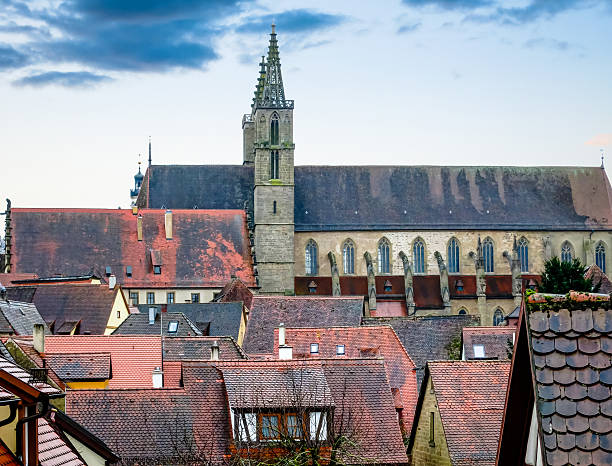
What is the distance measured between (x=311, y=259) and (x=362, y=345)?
153 feet

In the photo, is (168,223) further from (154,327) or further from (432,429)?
(432,429)

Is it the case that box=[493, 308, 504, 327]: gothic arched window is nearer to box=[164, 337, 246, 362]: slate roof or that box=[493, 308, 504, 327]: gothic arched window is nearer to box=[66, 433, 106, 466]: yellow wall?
box=[164, 337, 246, 362]: slate roof

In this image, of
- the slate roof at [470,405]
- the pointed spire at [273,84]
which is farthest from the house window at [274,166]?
the slate roof at [470,405]

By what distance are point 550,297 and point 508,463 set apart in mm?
1480

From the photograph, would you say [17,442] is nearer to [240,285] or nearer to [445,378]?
[445,378]

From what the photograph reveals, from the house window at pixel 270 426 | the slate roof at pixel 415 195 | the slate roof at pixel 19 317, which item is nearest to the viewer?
the house window at pixel 270 426

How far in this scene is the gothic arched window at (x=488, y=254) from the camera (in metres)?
87.1

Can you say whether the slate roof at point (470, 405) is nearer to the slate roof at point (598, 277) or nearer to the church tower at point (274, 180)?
the church tower at point (274, 180)

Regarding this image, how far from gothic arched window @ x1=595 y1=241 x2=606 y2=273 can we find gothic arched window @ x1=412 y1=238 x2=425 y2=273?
1328cm

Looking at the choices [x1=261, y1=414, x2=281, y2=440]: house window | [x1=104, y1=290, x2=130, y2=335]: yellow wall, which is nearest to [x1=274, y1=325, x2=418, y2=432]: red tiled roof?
[x1=261, y1=414, x2=281, y2=440]: house window

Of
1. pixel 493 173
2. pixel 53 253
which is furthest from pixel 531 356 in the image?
pixel 493 173

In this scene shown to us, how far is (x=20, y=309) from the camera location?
4191cm

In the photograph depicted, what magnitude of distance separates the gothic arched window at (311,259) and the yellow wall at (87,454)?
6917 centimetres

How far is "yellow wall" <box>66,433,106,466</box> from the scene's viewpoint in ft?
48.4
